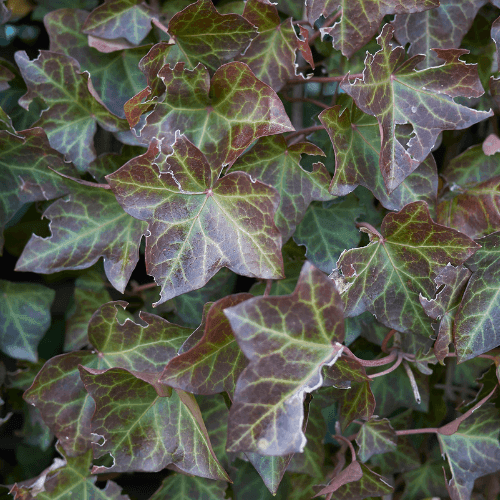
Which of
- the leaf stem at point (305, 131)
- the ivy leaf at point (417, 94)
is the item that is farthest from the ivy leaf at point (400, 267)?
the leaf stem at point (305, 131)

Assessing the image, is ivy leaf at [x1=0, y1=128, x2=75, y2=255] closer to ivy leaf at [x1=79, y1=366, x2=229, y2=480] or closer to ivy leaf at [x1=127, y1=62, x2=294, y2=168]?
ivy leaf at [x1=127, y1=62, x2=294, y2=168]

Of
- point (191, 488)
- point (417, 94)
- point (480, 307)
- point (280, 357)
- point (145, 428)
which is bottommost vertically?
point (191, 488)

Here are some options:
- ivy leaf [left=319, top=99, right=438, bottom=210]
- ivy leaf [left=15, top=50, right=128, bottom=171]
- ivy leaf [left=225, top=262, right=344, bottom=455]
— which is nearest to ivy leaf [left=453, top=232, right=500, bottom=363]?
ivy leaf [left=319, top=99, right=438, bottom=210]

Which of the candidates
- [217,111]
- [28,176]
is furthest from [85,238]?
[217,111]

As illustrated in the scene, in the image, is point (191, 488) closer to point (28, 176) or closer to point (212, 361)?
point (212, 361)

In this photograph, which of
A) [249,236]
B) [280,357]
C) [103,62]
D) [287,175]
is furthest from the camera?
[103,62]

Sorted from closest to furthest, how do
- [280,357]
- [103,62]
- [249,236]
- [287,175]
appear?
[280,357], [249,236], [287,175], [103,62]
